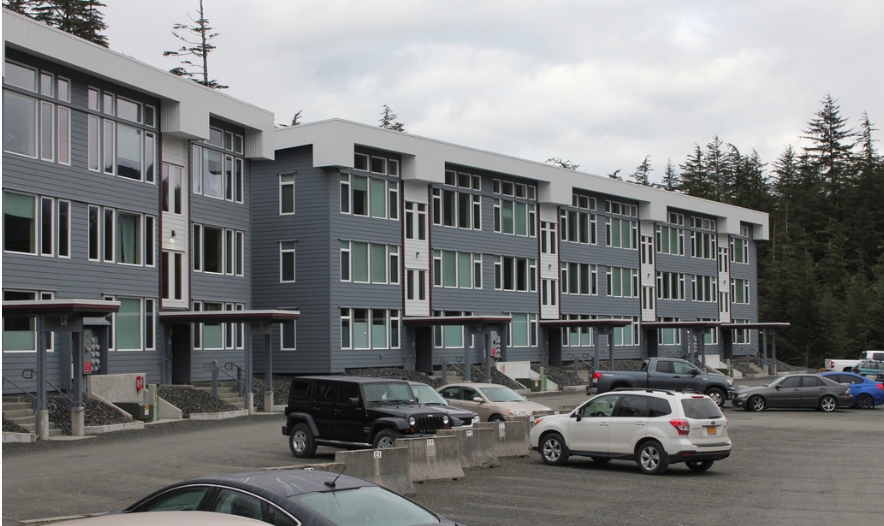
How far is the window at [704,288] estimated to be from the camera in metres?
69.4

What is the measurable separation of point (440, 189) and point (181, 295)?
51.3 ft

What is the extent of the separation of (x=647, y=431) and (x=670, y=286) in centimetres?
5003

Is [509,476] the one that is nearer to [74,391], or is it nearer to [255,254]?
[74,391]

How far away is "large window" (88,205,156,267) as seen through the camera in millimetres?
31953

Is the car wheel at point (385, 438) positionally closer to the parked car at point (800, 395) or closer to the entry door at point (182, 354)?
the entry door at point (182, 354)

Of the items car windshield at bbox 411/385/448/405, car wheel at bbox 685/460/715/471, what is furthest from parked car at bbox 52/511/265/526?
car windshield at bbox 411/385/448/405

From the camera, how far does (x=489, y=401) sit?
25.3 meters

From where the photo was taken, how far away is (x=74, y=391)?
25906 mm

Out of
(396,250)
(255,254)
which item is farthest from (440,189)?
(255,254)

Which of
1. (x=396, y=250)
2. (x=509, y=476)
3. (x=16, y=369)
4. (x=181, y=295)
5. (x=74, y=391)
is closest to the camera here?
(x=509, y=476)

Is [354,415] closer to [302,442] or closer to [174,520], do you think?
[302,442]

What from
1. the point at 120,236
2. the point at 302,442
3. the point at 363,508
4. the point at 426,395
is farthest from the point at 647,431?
the point at 120,236

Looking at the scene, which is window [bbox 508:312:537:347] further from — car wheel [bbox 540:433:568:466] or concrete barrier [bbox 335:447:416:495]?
concrete barrier [bbox 335:447:416:495]

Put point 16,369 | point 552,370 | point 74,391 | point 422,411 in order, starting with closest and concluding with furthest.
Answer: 1. point 422,411
2. point 74,391
3. point 16,369
4. point 552,370
